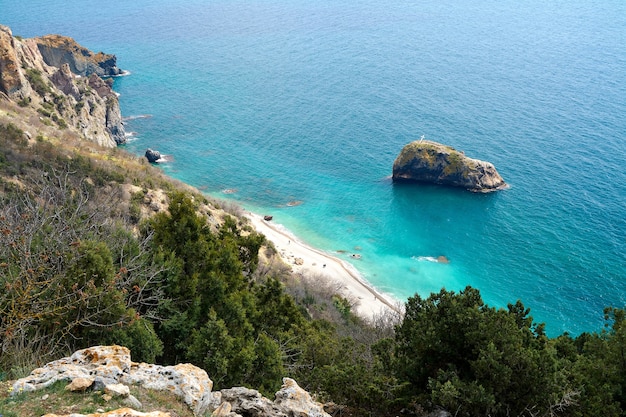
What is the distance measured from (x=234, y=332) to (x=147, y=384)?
777 centimetres

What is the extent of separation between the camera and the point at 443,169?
77.3 meters

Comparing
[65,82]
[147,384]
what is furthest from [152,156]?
[147,384]

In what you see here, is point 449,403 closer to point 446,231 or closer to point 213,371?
point 213,371

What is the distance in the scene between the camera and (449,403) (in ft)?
44.3

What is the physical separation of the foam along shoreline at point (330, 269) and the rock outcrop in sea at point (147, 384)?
35605mm

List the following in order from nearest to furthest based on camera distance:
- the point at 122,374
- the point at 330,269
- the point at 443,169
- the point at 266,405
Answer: the point at 122,374 < the point at 266,405 < the point at 330,269 < the point at 443,169

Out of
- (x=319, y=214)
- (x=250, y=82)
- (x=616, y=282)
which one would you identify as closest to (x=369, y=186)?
(x=319, y=214)

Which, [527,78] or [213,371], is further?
[527,78]

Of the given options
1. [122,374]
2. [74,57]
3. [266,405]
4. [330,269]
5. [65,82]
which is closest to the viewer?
[122,374]

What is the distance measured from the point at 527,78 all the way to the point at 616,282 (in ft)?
250

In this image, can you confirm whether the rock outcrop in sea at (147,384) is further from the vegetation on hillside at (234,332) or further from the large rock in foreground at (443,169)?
the large rock in foreground at (443,169)

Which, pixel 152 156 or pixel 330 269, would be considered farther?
pixel 152 156

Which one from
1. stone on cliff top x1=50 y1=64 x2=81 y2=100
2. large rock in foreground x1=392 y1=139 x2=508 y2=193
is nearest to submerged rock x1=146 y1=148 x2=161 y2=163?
stone on cliff top x1=50 y1=64 x2=81 y2=100

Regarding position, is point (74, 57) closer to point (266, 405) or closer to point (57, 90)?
point (57, 90)
